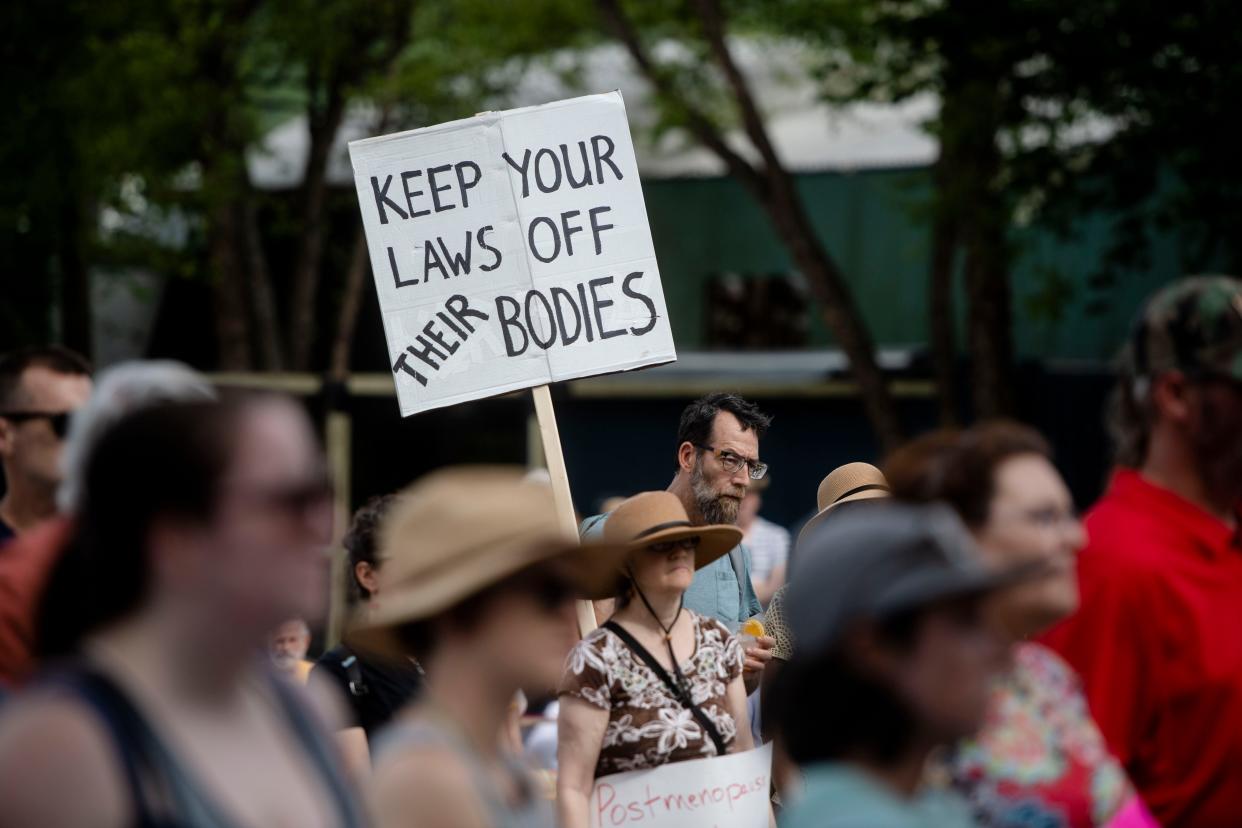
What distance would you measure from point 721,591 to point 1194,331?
2.66m

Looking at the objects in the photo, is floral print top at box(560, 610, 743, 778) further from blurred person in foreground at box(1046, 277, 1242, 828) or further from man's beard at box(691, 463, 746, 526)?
blurred person in foreground at box(1046, 277, 1242, 828)

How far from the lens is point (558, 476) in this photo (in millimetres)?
5918

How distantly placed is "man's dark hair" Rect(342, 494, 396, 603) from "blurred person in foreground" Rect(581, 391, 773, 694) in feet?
2.26

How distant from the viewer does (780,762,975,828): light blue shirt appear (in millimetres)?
2529

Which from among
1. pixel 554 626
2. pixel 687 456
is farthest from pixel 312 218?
pixel 554 626

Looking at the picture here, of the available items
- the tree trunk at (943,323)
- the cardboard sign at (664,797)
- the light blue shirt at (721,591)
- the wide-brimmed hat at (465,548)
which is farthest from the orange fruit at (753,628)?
the tree trunk at (943,323)

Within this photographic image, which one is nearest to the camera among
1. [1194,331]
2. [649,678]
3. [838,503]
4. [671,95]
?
[1194,331]

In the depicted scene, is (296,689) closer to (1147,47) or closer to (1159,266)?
(1147,47)

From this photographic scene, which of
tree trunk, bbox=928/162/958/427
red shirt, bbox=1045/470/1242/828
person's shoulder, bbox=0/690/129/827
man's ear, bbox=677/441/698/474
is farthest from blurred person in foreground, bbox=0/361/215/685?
tree trunk, bbox=928/162/958/427

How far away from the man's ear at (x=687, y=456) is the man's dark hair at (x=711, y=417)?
19 mm

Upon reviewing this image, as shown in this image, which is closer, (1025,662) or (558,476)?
(1025,662)

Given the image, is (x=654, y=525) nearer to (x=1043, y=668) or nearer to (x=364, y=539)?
(x=364, y=539)

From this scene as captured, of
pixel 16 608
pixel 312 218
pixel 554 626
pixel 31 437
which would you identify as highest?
pixel 312 218

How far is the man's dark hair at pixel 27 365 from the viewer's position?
4566mm
